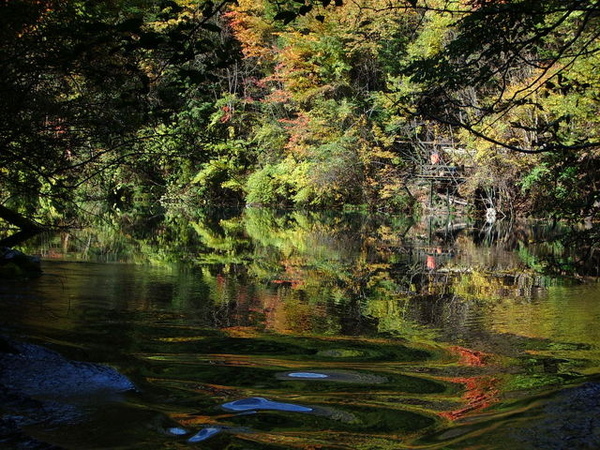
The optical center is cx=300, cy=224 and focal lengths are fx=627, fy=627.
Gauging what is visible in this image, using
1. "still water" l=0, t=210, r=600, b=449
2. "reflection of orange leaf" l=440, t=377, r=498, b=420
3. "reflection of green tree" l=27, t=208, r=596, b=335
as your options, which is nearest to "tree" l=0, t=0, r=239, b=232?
"still water" l=0, t=210, r=600, b=449

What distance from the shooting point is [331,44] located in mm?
28062

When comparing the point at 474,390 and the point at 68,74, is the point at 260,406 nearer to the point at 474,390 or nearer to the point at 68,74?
Result: the point at 474,390

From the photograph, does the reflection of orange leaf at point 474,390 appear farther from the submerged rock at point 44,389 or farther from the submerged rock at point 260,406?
the submerged rock at point 44,389

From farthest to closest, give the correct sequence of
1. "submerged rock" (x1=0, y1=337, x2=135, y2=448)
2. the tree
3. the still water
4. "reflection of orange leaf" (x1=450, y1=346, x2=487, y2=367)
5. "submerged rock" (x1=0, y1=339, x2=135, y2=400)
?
"reflection of orange leaf" (x1=450, y1=346, x2=487, y2=367)
"submerged rock" (x1=0, y1=339, x2=135, y2=400)
the still water
"submerged rock" (x1=0, y1=337, x2=135, y2=448)
the tree

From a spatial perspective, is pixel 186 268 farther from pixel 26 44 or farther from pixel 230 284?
pixel 26 44

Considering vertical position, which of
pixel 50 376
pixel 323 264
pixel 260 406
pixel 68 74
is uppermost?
pixel 68 74

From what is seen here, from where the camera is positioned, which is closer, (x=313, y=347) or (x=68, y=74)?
(x=68, y=74)

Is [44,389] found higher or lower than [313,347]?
lower

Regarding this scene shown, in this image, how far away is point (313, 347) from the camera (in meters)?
5.90

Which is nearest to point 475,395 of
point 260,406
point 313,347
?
point 260,406

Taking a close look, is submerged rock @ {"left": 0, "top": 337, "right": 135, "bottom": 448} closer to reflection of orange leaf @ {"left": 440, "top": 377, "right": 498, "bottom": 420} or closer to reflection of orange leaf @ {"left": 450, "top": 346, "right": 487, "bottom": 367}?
reflection of orange leaf @ {"left": 440, "top": 377, "right": 498, "bottom": 420}

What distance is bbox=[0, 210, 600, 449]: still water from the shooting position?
363cm

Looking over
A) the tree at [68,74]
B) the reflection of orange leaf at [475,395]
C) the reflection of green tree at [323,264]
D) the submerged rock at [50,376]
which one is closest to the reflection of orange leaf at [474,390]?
the reflection of orange leaf at [475,395]

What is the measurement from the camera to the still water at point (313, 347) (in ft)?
11.9
